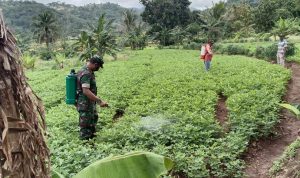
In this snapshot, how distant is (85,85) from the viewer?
7441mm

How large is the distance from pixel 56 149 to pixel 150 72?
15.4m

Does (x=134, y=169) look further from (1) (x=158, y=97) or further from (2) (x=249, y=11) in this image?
(2) (x=249, y=11)

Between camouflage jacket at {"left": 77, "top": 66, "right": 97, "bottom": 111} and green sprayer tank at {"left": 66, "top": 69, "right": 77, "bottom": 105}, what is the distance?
3.0 inches

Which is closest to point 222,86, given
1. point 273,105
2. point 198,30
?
point 273,105

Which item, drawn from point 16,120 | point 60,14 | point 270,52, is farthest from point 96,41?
point 60,14

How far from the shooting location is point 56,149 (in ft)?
22.7

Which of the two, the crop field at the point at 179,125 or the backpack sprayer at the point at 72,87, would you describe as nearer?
the crop field at the point at 179,125

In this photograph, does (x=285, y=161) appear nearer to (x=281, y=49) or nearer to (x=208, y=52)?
(x=208, y=52)

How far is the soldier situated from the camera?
7.34m

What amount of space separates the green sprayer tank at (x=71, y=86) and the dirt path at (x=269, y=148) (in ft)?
11.6

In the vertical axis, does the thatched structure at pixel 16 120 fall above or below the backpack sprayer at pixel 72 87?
above

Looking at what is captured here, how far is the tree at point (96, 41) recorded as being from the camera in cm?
3116

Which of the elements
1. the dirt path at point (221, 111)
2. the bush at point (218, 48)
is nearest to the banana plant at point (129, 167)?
the dirt path at point (221, 111)

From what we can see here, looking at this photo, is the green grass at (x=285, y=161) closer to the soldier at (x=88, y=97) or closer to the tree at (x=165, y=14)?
the soldier at (x=88, y=97)
